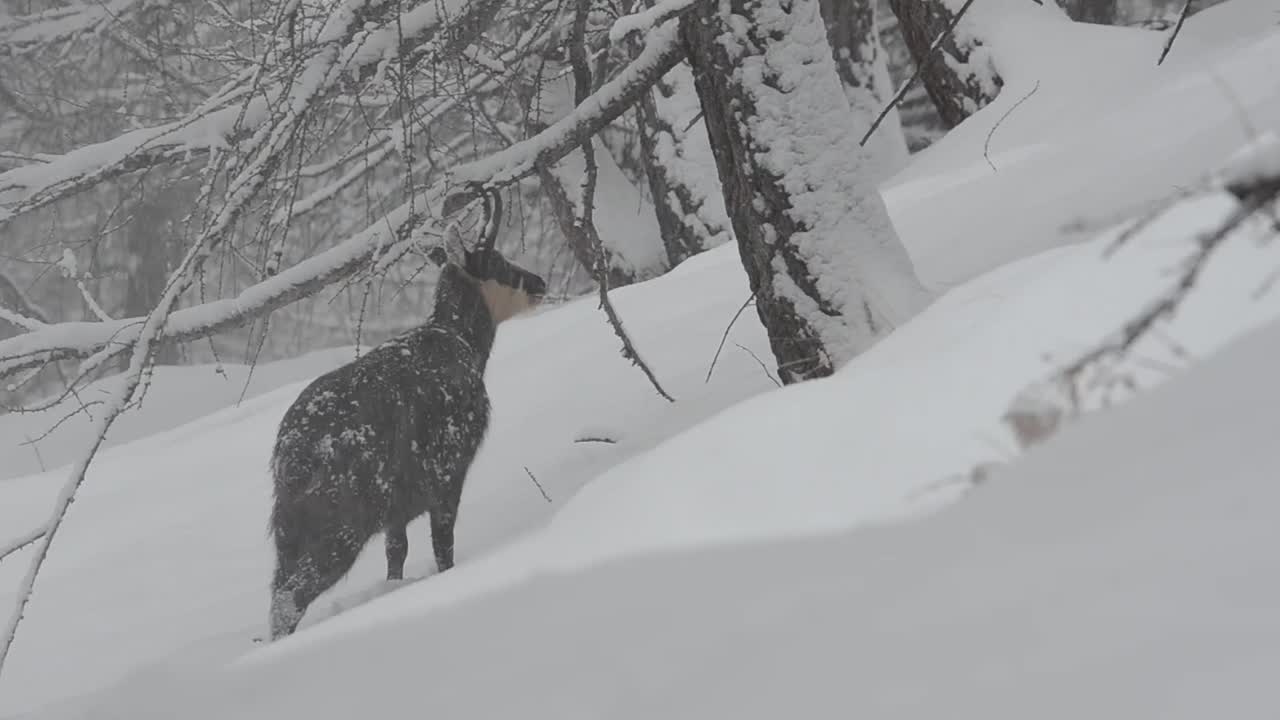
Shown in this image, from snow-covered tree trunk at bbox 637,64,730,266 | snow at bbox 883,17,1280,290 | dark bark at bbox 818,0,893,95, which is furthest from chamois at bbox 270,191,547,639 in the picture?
dark bark at bbox 818,0,893,95

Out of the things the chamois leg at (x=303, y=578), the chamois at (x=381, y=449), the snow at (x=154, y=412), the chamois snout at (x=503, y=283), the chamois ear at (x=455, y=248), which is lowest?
the snow at (x=154, y=412)

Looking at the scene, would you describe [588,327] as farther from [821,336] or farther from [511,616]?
[511,616]

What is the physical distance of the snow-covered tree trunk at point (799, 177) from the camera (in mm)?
3627

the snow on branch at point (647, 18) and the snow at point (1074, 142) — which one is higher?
the snow on branch at point (647, 18)

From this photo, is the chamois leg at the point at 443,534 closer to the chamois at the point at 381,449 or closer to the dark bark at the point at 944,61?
the chamois at the point at 381,449

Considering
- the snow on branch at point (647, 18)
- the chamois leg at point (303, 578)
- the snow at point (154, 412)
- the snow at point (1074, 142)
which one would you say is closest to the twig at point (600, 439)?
the chamois leg at point (303, 578)

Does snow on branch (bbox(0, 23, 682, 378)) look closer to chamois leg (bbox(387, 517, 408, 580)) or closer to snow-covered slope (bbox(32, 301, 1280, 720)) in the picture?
chamois leg (bbox(387, 517, 408, 580))

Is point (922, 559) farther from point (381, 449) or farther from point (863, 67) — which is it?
point (863, 67)

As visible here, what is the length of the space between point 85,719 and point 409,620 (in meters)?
1.07

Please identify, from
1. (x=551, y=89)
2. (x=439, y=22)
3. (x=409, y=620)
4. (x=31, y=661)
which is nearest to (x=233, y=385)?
(x=551, y=89)

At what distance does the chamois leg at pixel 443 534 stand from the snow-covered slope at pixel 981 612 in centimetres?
213

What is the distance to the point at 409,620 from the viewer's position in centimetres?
Result: 210

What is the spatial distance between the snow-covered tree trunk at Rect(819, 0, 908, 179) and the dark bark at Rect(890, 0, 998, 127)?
796mm

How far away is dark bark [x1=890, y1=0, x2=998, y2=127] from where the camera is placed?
6520 millimetres
